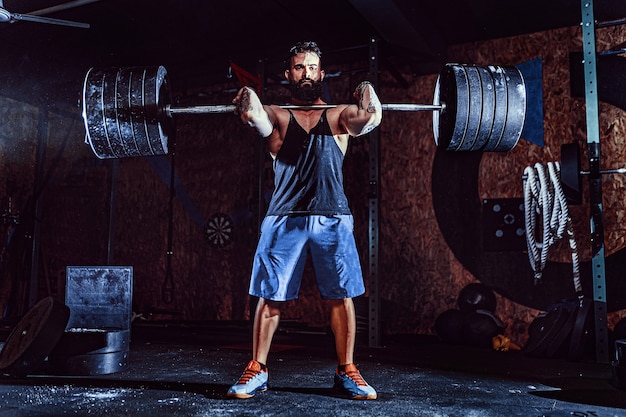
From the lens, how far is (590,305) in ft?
12.1

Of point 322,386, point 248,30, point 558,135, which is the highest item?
point 248,30

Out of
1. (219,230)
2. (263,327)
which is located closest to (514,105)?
(263,327)

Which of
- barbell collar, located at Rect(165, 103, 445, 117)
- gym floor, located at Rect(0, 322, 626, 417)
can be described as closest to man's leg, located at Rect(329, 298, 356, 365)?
gym floor, located at Rect(0, 322, 626, 417)

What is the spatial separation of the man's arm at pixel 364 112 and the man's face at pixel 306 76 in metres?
0.21

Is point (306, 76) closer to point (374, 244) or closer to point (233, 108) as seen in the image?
point (233, 108)

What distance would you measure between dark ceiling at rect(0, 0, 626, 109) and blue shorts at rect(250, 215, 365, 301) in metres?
2.33

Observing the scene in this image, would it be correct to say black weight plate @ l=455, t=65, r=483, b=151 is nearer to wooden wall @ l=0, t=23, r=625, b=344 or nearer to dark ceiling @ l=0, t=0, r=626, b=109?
dark ceiling @ l=0, t=0, r=626, b=109

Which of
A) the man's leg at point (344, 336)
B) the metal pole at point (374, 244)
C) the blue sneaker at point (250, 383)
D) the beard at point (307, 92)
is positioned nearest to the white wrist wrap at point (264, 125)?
the beard at point (307, 92)

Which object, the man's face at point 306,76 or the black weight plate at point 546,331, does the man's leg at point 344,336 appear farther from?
the black weight plate at point 546,331

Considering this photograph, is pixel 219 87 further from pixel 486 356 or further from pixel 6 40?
pixel 486 356

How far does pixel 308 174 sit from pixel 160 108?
2.78 feet

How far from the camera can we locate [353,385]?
229cm

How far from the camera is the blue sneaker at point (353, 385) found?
2.27m

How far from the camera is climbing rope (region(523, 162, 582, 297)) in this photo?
13.6 feet
